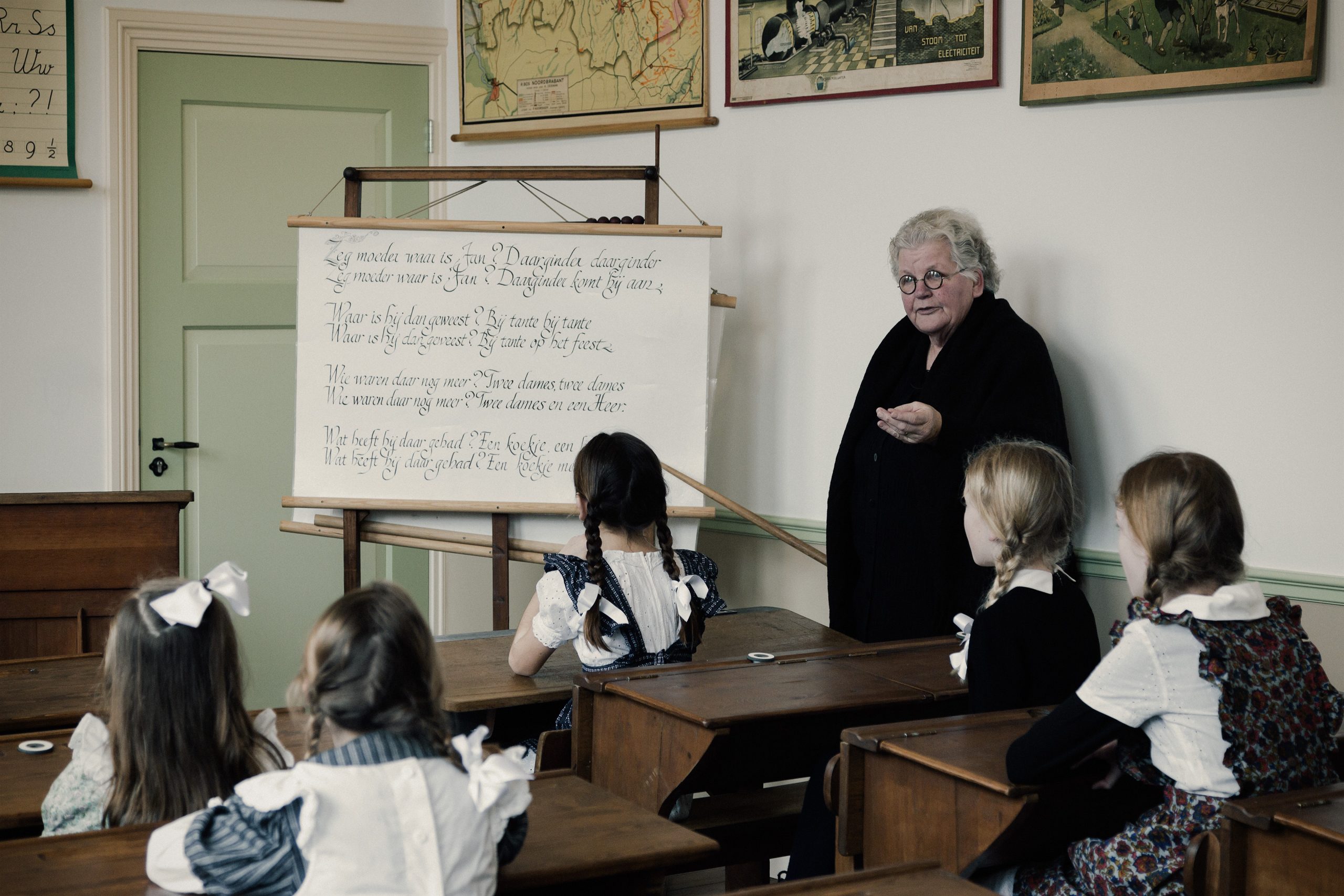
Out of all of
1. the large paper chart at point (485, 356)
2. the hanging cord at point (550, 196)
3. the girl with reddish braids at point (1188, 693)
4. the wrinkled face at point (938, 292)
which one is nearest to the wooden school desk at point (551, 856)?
the girl with reddish braids at point (1188, 693)

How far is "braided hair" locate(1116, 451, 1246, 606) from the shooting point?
1553 mm

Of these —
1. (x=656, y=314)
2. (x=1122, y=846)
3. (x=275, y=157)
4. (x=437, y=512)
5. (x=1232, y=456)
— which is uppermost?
(x=275, y=157)

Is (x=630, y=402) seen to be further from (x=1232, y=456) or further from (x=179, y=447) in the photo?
(x=179, y=447)

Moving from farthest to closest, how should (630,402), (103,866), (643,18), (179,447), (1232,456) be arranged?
(179,447) < (643,18) < (630,402) < (1232,456) < (103,866)

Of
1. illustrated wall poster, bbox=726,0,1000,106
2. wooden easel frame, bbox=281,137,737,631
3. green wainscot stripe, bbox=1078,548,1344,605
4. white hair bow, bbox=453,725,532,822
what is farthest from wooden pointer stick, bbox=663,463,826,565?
white hair bow, bbox=453,725,532,822

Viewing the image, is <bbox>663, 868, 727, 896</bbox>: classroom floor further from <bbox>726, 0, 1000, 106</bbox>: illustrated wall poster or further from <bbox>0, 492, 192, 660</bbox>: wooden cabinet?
<bbox>726, 0, 1000, 106</bbox>: illustrated wall poster

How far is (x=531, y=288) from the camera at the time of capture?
3359mm

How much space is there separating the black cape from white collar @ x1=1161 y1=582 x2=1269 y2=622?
3.65 feet

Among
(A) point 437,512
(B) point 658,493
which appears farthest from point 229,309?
(B) point 658,493

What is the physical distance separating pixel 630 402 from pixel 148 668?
2.06 meters

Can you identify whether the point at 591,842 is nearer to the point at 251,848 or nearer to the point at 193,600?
the point at 251,848

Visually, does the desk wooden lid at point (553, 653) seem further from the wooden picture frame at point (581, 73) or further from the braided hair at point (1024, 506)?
the wooden picture frame at point (581, 73)

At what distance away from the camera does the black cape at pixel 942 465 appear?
2721 mm

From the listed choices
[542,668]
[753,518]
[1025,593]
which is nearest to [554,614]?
[542,668]
